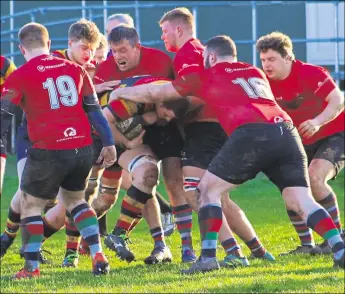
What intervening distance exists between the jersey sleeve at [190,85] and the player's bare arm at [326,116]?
1162 mm

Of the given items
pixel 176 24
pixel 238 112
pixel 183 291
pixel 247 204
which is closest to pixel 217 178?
pixel 238 112

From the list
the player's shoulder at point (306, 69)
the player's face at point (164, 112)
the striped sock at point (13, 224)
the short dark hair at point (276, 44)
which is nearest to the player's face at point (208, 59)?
the player's face at point (164, 112)

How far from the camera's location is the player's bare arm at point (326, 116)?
878cm

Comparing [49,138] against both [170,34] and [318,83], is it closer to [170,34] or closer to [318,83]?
[170,34]

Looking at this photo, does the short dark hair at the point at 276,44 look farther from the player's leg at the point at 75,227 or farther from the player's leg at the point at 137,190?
the player's leg at the point at 75,227

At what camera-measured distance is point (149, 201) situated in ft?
30.9

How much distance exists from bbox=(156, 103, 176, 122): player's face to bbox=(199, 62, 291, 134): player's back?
923mm

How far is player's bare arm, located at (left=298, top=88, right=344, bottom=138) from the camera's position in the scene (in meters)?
8.78

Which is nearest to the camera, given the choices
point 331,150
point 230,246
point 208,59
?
point 208,59

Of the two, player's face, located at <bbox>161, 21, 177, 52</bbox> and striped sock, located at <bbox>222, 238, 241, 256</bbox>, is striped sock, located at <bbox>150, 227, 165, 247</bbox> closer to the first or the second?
striped sock, located at <bbox>222, 238, 241, 256</bbox>

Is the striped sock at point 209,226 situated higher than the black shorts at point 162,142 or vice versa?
the black shorts at point 162,142

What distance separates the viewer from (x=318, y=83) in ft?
30.6

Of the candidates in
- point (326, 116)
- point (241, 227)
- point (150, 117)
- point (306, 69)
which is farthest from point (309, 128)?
point (150, 117)

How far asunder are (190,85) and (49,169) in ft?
3.87
